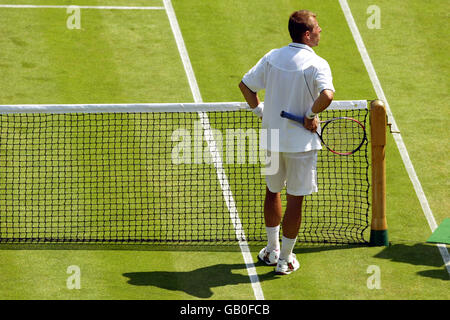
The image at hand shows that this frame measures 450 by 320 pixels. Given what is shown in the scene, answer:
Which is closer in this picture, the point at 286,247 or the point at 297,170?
the point at 297,170

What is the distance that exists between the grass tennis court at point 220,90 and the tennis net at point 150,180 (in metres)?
0.41

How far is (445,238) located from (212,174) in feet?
10.8

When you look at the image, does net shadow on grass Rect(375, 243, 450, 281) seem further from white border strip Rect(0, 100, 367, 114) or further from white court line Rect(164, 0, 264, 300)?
white border strip Rect(0, 100, 367, 114)

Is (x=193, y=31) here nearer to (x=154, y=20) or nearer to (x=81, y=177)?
(x=154, y=20)

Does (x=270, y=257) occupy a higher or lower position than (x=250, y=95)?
lower

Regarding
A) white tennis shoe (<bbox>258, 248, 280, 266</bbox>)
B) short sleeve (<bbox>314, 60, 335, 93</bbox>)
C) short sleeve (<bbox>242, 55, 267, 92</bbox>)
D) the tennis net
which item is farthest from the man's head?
white tennis shoe (<bbox>258, 248, 280, 266</bbox>)

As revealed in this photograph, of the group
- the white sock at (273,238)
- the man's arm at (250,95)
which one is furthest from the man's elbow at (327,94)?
the white sock at (273,238)

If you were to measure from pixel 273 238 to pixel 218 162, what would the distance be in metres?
2.52

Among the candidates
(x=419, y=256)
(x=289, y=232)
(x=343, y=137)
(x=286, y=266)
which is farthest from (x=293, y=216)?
(x=343, y=137)

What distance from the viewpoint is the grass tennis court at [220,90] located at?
34.4 feet

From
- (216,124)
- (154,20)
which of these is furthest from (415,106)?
(154,20)

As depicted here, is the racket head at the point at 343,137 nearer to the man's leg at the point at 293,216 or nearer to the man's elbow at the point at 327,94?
the man's leg at the point at 293,216

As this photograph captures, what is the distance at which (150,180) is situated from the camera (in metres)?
12.6

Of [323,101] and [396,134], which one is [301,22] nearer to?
[323,101]
